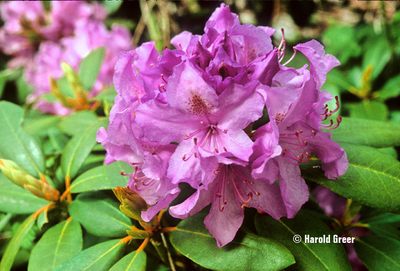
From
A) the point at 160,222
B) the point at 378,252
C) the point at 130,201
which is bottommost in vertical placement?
the point at 378,252

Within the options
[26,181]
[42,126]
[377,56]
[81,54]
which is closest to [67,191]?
[26,181]

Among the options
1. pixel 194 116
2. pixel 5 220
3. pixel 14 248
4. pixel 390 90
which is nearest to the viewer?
pixel 194 116

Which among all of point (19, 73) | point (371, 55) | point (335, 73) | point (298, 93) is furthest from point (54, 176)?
point (371, 55)

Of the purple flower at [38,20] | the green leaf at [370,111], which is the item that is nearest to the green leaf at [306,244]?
the green leaf at [370,111]

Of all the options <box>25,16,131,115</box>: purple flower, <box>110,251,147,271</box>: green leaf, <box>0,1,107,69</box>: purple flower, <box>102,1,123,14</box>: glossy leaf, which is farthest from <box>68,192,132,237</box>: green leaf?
<box>102,1,123,14</box>: glossy leaf

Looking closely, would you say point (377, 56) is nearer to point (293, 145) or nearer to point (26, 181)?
point (293, 145)

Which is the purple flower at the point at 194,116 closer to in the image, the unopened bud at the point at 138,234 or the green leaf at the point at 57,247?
the unopened bud at the point at 138,234

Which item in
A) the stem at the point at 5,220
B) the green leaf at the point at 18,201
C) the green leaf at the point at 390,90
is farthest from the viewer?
the green leaf at the point at 390,90
